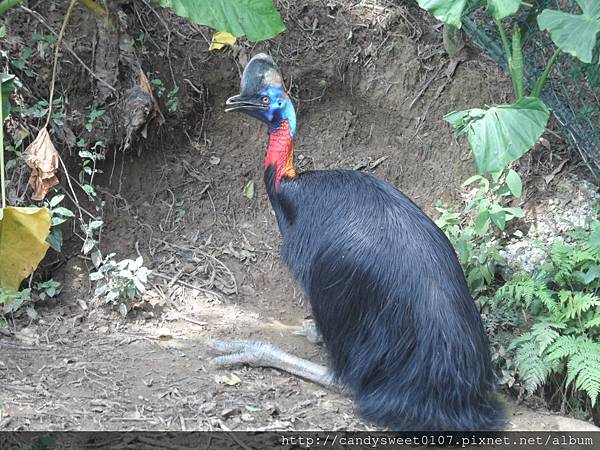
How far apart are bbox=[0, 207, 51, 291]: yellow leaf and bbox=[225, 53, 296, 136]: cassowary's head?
1.19m

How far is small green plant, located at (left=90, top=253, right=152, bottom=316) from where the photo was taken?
3.88 metres

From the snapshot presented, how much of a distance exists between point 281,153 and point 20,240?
1.37m

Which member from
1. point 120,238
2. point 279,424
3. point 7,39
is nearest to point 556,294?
point 279,424

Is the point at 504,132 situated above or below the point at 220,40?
below

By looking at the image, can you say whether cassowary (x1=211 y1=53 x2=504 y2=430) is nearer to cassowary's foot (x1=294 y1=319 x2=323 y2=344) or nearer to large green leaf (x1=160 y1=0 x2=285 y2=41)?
cassowary's foot (x1=294 y1=319 x2=323 y2=344)

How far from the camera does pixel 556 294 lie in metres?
3.91

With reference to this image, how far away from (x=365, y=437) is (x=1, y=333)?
6.04 feet

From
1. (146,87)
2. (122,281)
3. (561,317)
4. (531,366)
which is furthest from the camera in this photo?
(146,87)

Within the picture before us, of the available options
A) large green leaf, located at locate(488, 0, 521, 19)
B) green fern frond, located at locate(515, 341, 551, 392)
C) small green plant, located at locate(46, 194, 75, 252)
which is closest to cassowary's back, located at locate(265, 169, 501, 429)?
green fern frond, located at locate(515, 341, 551, 392)

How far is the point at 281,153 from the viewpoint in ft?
12.5

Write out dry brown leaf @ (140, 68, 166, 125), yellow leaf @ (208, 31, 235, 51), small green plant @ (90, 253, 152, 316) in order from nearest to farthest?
small green plant @ (90, 253, 152, 316) → dry brown leaf @ (140, 68, 166, 125) → yellow leaf @ (208, 31, 235, 51)

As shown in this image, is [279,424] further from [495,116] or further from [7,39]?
[7,39]

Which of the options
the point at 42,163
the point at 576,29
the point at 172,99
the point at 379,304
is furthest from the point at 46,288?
the point at 576,29

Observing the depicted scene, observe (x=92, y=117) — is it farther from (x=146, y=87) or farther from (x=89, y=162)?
(x=146, y=87)
